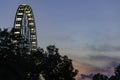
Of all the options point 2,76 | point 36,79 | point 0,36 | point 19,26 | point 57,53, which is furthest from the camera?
point 57,53

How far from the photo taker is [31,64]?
114562 millimetres

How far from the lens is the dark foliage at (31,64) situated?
331ft

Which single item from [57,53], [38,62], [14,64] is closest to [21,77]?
[14,64]

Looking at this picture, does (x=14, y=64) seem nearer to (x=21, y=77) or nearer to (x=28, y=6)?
(x=21, y=77)

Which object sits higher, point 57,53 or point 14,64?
point 57,53

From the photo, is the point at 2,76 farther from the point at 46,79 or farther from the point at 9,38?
the point at 46,79

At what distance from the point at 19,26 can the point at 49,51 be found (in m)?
17.8

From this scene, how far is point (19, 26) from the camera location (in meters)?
142

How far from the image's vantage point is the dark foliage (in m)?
101

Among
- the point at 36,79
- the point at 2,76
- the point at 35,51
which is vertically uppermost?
the point at 35,51

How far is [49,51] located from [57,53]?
2.58 metres

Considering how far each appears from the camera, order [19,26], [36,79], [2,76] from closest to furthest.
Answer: [2,76] < [36,79] < [19,26]

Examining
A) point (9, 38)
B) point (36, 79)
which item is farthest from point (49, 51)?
point (9, 38)

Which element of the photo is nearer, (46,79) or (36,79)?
(36,79)
